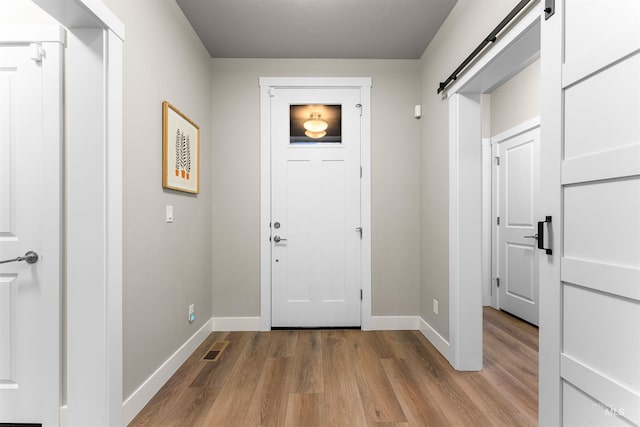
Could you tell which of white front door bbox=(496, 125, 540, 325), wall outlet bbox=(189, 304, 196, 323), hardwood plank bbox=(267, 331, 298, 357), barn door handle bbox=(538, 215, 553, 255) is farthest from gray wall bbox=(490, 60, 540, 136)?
wall outlet bbox=(189, 304, 196, 323)

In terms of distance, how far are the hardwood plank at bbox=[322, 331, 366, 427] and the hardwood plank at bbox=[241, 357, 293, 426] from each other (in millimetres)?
263

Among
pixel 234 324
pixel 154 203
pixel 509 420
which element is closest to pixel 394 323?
pixel 509 420

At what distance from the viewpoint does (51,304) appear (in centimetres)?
160

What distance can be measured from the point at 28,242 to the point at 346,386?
1.99 meters

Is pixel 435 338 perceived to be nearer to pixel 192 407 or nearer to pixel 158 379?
pixel 192 407

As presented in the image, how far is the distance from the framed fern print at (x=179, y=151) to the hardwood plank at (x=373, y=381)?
6.22 feet

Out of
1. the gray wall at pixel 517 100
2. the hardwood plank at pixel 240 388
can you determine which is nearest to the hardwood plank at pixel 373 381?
the hardwood plank at pixel 240 388

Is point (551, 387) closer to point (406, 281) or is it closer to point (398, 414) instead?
point (398, 414)

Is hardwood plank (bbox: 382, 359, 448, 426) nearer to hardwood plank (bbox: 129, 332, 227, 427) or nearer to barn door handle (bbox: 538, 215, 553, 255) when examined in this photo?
barn door handle (bbox: 538, 215, 553, 255)

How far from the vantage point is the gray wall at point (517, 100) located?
3365mm

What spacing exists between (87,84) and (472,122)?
245cm

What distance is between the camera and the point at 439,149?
9.14ft

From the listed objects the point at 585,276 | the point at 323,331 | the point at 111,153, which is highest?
the point at 111,153

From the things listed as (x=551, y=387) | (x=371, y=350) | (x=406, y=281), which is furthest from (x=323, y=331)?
(x=551, y=387)
